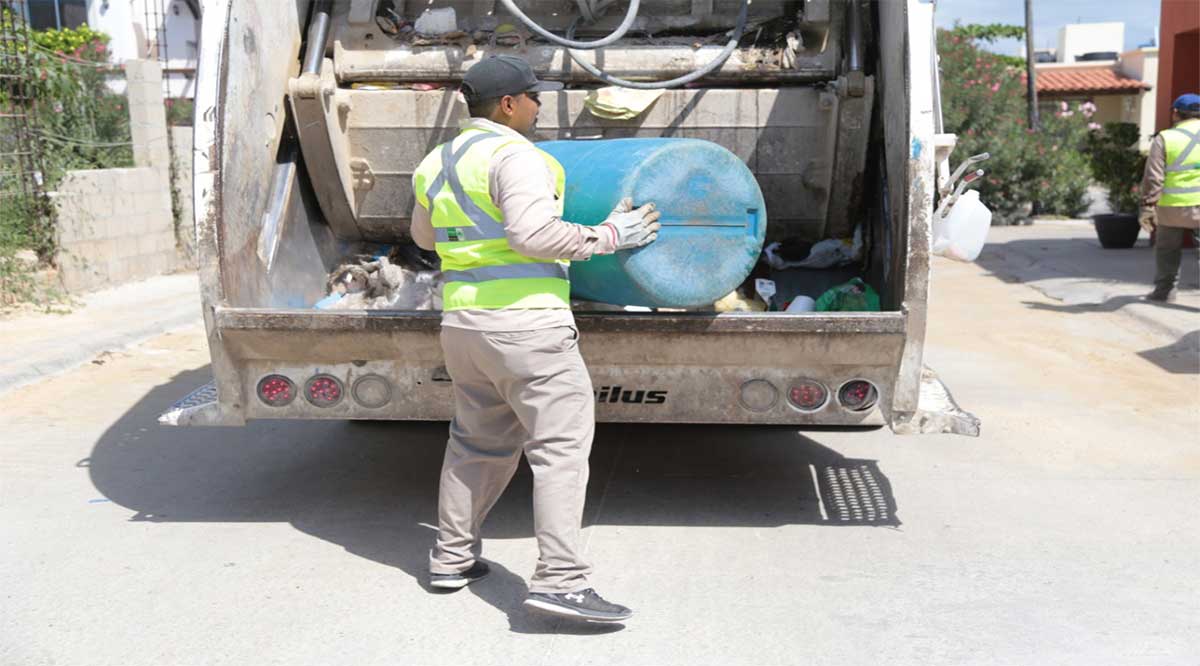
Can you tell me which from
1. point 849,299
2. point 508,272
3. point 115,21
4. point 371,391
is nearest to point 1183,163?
point 849,299

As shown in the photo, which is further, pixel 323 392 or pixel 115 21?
pixel 115 21

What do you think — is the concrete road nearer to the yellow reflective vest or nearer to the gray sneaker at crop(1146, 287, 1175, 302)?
the yellow reflective vest

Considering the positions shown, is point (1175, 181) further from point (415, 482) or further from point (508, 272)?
point (508, 272)

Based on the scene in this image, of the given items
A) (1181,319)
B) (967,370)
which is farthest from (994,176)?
(967,370)

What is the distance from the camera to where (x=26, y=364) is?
702 centimetres

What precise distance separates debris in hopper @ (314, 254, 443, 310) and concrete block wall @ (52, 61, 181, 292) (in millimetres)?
5449

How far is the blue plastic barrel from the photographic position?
3.60 meters

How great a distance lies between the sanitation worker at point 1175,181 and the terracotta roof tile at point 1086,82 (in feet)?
115

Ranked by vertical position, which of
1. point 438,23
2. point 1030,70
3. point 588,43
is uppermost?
point 1030,70

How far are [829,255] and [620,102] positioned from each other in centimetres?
111

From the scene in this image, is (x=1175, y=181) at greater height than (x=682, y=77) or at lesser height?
lesser

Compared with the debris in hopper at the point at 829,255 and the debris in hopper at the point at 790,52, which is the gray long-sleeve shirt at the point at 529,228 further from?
the debris in hopper at the point at 829,255

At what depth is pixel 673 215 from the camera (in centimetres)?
364

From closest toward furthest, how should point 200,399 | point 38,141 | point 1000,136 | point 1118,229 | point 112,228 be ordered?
point 200,399 < point 38,141 < point 112,228 < point 1118,229 < point 1000,136
